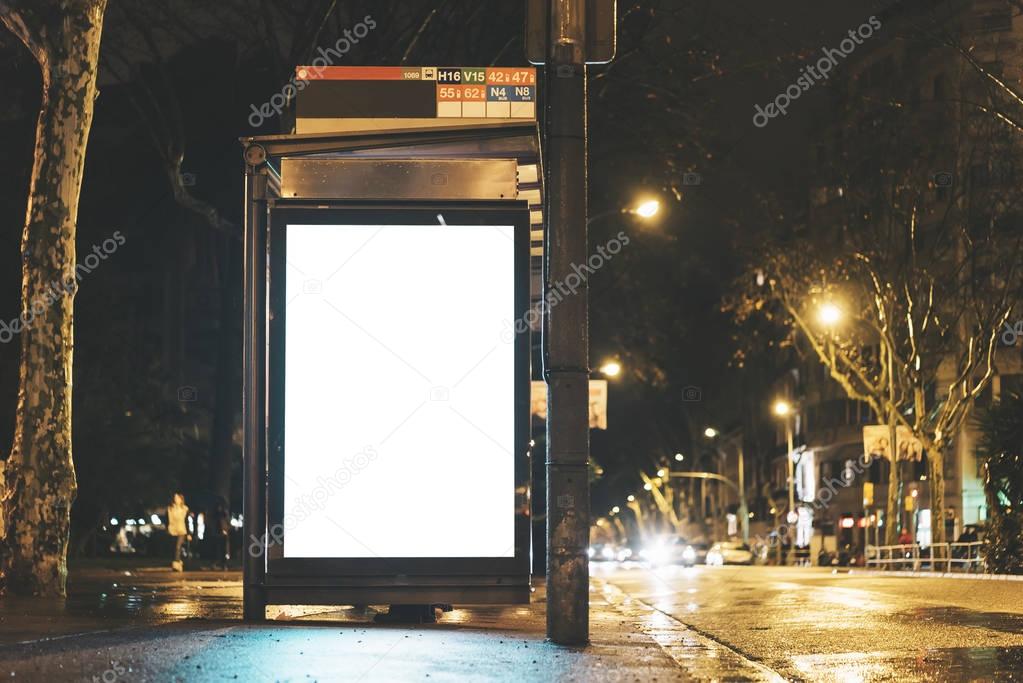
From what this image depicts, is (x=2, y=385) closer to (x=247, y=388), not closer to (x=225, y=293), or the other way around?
(x=225, y=293)

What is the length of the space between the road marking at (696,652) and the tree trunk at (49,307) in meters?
5.73

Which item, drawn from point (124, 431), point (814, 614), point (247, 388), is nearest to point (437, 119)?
point (247, 388)

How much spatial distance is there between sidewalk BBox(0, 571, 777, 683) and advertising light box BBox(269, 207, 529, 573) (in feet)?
2.26

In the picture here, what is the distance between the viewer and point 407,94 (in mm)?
11586

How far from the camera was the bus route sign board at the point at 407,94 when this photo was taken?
11516 millimetres

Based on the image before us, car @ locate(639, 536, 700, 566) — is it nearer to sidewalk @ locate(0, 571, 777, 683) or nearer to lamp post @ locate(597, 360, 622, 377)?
lamp post @ locate(597, 360, 622, 377)

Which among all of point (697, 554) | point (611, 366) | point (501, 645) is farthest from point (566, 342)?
point (697, 554)

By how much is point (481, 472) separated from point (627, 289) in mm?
25873

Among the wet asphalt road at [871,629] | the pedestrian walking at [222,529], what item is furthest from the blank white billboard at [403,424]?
the pedestrian walking at [222,529]

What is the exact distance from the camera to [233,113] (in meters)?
34.7

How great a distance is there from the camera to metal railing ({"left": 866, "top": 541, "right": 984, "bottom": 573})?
3622 centimetres

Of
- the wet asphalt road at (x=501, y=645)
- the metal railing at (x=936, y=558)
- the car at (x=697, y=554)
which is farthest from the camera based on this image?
the car at (x=697, y=554)

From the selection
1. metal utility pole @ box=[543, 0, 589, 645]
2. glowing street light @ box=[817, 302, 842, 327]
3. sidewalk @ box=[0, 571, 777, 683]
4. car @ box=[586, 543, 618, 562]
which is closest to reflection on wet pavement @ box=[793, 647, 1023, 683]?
sidewalk @ box=[0, 571, 777, 683]

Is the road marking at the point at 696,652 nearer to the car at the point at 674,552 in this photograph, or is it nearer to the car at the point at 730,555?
the car at the point at 730,555
